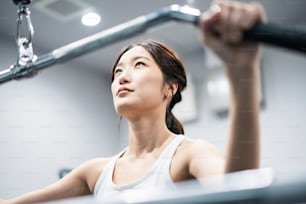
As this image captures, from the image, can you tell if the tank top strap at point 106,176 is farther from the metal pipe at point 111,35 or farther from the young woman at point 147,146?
the metal pipe at point 111,35

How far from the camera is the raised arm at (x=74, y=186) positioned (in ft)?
1.98

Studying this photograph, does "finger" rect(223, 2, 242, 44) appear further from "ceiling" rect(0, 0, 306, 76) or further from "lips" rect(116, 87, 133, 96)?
"ceiling" rect(0, 0, 306, 76)

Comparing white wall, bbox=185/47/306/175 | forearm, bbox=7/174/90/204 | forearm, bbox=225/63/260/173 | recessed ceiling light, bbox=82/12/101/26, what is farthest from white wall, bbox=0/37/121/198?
forearm, bbox=225/63/260/173

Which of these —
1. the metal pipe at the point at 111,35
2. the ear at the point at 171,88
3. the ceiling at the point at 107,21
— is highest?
the ceiling at the point at 107,21

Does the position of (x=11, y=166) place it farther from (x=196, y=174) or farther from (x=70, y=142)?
(x=196, y=174)

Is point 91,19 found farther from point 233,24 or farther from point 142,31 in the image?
point 233,24

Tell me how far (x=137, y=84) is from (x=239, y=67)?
0.28 m

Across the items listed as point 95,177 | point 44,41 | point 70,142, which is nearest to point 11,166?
point 70,142

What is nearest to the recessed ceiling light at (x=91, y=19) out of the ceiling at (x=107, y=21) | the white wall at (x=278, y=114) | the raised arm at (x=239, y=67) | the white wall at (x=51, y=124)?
the ceiling at (x=107, y=21)

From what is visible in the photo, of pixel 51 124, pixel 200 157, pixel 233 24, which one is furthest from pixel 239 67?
pixel 51 124

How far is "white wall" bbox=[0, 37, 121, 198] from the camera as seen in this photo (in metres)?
1.38

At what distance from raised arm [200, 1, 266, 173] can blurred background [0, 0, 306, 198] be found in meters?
0.80

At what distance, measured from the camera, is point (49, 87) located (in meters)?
1.55

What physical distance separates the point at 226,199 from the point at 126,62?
38 centimetres
